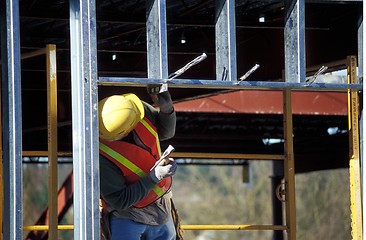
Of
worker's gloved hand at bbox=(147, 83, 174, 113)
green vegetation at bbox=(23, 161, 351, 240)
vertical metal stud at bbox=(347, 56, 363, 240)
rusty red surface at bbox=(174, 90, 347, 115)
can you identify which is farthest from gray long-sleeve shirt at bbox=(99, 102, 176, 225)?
green vegetation at bbox=(23, 161, 351, 240)

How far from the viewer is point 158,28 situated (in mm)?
8898

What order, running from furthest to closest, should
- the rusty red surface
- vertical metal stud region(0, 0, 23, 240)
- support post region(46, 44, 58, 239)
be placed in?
the rusty red surface, support post region(46, 44, 58, 239), vertical metal stud region(0, 0, 23, 240)

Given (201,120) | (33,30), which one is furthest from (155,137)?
(201,120)

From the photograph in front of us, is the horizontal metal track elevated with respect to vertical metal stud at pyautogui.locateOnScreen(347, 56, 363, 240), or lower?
elevated

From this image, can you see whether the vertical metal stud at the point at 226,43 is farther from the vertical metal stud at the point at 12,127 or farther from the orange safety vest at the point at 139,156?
the vertical metal stud at the point at 12,127

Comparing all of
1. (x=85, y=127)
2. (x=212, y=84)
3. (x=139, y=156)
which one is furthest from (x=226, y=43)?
(x=85, y=127)

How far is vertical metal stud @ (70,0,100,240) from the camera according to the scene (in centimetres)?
855

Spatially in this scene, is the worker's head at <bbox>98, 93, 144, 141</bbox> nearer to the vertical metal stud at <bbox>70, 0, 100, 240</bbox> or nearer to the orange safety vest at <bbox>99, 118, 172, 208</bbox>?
the orange safety vest at <bbox>99, 118, 172, 208</bbox>

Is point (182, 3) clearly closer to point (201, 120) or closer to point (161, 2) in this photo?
point (161, 2)

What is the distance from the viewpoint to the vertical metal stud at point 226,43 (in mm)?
9000

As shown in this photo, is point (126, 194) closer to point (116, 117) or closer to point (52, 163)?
point (116, 117)

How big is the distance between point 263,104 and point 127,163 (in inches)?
373

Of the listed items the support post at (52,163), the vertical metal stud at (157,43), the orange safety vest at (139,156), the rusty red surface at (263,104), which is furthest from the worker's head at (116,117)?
the rusty red surface at (263,104)

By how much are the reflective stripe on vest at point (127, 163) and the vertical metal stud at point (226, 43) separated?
3.22 feet
